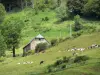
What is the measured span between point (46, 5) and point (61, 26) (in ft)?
72.1

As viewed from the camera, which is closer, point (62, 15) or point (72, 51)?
point (72, 51)

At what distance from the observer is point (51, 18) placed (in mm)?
117000

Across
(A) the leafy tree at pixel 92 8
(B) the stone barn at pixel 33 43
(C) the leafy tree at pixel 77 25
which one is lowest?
(B) the stone barn at pixel 33 43

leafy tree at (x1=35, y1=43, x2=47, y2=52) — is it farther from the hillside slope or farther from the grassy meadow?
the hillside slope

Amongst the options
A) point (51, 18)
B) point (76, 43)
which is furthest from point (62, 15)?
point (76, 43)

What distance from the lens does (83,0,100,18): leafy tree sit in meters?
109

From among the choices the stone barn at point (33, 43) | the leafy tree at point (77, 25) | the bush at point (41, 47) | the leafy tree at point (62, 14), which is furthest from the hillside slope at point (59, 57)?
the leafy tree at point (62, 14)

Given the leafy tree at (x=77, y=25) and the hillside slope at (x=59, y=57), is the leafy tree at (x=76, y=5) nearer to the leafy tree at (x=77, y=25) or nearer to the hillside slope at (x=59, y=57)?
the leafy tree at (x=77, y=25)

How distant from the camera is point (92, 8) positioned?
11044 centimetres

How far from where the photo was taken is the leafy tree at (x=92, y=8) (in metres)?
109

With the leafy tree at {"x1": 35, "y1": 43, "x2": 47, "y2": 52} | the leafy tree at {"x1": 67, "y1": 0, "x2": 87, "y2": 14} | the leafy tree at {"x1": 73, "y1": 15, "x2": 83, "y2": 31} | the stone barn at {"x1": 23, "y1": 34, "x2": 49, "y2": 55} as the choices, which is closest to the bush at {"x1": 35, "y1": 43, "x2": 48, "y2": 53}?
the leafy tree at {"x1": 35, "y1": 43, "x2": 47, "y2": 52}

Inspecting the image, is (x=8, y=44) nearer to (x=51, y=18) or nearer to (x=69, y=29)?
(x=69, y=29)

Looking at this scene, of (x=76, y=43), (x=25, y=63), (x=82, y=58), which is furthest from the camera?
(x=76, y=43)

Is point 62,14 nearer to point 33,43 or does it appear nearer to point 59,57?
point 33,43
